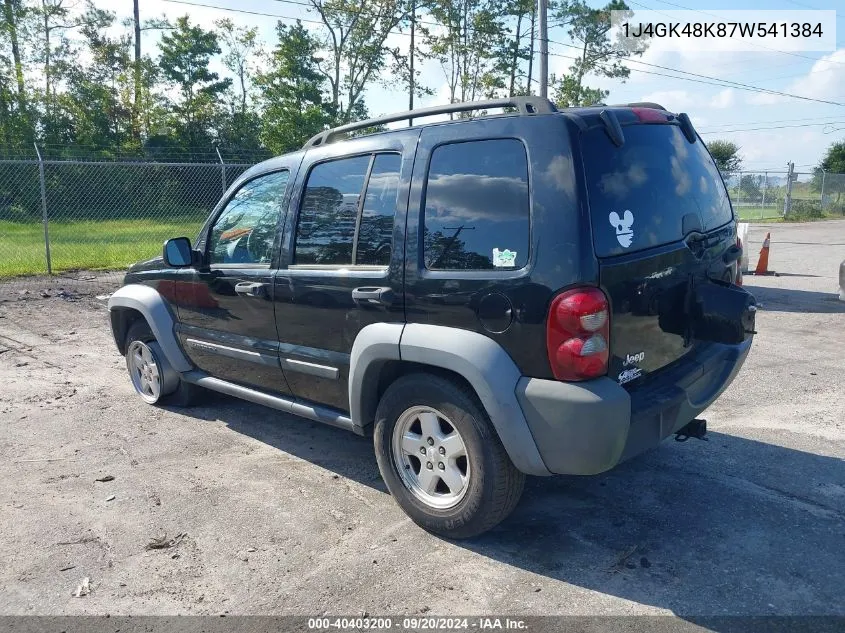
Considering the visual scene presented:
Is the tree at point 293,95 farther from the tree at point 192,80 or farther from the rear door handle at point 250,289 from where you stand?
the rear door handle at point 250,289

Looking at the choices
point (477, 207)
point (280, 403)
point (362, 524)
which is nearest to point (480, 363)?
point (477, 207)

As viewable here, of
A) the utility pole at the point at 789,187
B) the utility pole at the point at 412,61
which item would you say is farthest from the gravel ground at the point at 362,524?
the utility pole at the point at 412,61

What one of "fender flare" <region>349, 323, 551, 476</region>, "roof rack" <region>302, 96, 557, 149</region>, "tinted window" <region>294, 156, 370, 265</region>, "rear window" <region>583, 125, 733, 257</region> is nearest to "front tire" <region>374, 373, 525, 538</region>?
"fender flare" <region>349, 323, 551, 476</region>

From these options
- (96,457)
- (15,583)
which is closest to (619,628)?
(15,583)

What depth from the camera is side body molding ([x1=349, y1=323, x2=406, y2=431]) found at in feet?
11.1

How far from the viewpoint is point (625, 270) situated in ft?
9.74

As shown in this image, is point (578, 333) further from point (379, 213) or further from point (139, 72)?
point (139, 72)

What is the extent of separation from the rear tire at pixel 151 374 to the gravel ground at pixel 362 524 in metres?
0.16

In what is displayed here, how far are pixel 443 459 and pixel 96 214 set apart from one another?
21571 millimetres

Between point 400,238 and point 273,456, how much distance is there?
194 cm

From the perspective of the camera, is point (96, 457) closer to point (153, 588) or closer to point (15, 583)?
point (15, 583)

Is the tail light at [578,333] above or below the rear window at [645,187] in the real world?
below

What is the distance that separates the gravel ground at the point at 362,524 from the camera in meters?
2.93

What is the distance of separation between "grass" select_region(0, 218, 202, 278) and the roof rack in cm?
1022
